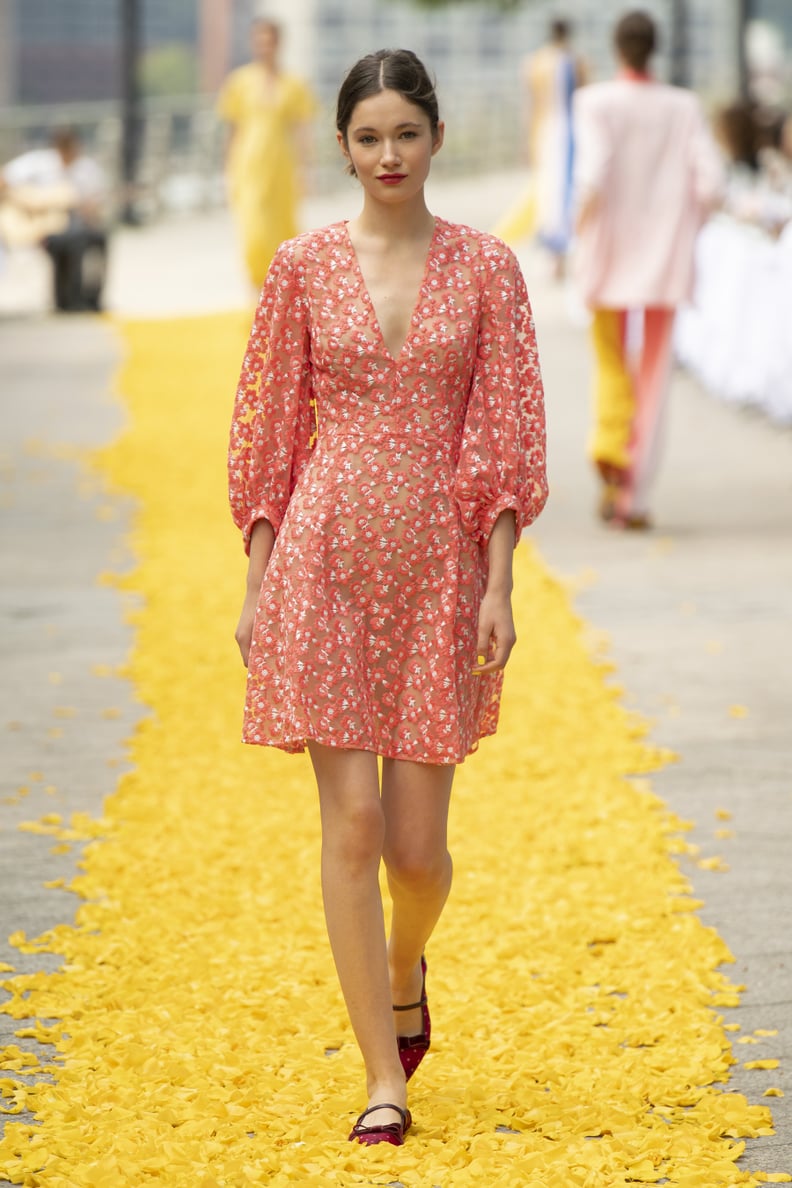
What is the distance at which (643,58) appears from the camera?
9164mm

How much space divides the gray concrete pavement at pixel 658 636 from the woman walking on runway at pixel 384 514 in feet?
2.73

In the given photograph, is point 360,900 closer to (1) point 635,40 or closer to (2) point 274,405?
(2) point 274,405

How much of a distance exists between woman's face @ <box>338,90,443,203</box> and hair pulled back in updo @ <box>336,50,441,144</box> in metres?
0.01

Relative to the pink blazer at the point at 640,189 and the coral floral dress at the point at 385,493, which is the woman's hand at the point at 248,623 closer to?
the coral floral dress at the point at 385,493

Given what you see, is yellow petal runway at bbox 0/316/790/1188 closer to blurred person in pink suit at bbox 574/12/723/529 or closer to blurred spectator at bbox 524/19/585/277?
blurred person in pink suit at bbox 574/12/723/529

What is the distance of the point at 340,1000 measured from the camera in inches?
168

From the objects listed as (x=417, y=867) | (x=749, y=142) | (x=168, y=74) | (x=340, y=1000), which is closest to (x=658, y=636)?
(x=340, y=1000)

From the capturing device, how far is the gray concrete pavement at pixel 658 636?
4.86 m

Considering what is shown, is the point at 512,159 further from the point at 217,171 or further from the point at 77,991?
the point at 77,991

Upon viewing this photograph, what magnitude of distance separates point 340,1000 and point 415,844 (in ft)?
2.86

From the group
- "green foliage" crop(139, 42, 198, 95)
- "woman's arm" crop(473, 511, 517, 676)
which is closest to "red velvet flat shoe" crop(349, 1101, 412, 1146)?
"woman's arm" crop(473, 511, 517, 676)

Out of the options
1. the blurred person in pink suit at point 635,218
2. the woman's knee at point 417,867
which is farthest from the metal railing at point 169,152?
the woman's knee at point 417,867

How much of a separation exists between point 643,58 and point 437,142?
235 inches

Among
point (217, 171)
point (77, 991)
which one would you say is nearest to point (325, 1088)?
point (77, 991)
